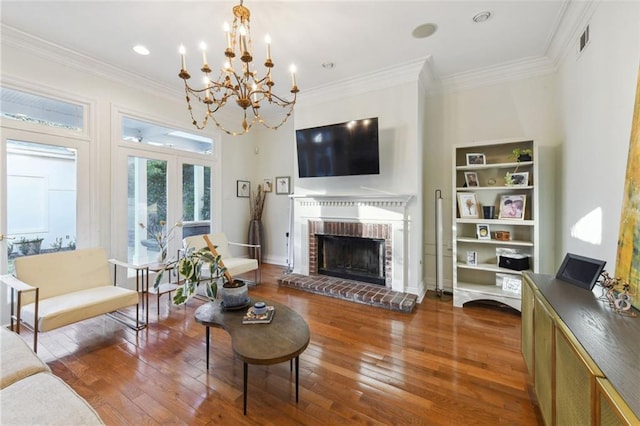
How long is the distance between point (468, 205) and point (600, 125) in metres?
1.47

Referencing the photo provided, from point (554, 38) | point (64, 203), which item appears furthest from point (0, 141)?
point (554, 38)

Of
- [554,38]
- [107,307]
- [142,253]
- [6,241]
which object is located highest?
[554,38]

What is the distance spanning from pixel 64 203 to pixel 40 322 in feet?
5.49

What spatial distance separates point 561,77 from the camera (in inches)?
116

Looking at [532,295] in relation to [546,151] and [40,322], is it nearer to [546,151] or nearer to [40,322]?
[546,151]

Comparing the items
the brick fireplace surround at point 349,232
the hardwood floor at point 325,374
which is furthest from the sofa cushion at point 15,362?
the brick fireplace surround at point 349,232

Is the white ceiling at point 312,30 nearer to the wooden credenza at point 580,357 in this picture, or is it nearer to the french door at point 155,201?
the french door at point 155,201

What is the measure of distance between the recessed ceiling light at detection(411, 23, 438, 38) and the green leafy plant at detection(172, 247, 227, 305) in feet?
9.29

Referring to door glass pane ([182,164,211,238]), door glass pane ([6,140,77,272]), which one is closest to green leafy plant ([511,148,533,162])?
door glass pane ([182,164,211,238])

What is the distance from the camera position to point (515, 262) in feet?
10.0

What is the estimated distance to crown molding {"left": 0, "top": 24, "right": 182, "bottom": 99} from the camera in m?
2.68

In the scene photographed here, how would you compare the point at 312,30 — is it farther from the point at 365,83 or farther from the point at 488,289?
the point at 488,289

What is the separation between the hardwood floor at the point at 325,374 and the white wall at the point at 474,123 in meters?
1.40

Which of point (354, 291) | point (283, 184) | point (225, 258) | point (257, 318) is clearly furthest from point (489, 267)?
point (283, 184)
